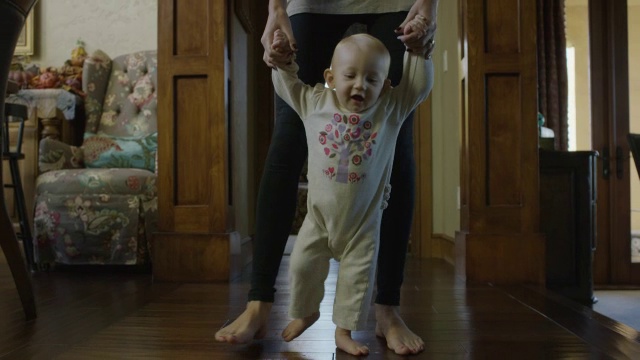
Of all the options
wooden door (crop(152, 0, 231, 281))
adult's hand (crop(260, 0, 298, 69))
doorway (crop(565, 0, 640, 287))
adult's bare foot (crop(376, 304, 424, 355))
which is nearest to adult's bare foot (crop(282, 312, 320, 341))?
adult's bare foot (crop(376, 304, 424, 355))

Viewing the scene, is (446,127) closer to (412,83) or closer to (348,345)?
(412,83)

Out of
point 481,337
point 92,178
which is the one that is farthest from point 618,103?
point 92,178

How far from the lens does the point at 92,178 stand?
2.35 meters

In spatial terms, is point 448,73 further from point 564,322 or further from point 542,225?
point 564,322

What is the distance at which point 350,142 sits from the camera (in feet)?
3.30

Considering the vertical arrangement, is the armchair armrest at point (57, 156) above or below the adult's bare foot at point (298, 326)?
above

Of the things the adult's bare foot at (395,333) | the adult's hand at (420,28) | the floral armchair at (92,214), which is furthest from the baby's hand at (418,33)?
the floral armchair at (92,214)

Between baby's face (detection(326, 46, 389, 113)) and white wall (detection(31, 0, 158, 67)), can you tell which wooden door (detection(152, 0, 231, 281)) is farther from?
white wall (detection(31, 0, 158, 67))

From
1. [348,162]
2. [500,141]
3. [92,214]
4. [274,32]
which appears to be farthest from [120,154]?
[348,162]

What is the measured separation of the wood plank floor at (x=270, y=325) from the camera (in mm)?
1054

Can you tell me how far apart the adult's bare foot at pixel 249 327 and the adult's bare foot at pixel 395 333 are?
0.77ft

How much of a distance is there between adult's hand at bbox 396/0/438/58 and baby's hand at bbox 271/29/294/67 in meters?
0.21

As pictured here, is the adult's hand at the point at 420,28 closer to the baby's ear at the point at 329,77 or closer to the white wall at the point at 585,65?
the baby's ear at the point at 329,77

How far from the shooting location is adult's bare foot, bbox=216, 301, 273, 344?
108 cm
